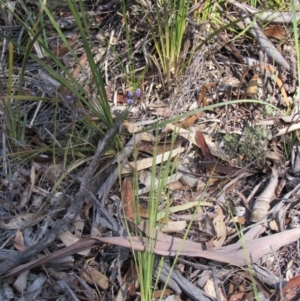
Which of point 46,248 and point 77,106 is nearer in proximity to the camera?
point 46,248

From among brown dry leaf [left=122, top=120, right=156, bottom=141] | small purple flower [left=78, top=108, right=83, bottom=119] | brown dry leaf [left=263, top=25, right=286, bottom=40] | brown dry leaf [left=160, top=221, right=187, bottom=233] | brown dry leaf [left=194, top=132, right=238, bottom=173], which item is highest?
brown dry leaf [left=263, top=25, right=286, bottom=40]

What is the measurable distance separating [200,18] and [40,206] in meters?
0.93

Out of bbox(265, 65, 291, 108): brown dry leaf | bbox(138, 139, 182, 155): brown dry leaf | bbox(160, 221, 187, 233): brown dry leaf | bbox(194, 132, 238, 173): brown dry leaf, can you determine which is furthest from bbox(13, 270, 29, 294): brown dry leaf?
bbox(265, 65, 291, 108): brown dry leaf

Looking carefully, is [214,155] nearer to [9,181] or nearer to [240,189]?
[240,189]

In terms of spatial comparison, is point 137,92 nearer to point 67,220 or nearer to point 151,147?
point 151,147

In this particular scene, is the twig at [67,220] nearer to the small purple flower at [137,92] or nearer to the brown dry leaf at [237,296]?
the small purple flower at [137,92]

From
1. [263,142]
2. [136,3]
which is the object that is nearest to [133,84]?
[136,3]

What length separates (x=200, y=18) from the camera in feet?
6.64

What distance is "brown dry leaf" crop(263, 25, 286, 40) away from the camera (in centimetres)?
208

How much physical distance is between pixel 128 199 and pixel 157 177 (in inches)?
5.5

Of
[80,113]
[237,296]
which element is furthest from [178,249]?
[80,113]

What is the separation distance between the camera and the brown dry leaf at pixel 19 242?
1.62 meters

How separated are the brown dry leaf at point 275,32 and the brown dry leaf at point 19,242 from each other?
1196 millimetres

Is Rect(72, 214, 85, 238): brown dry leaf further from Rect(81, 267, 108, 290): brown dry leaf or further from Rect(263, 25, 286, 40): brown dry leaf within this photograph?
Rect(263, 25, 286, 40): brown dry leaf
